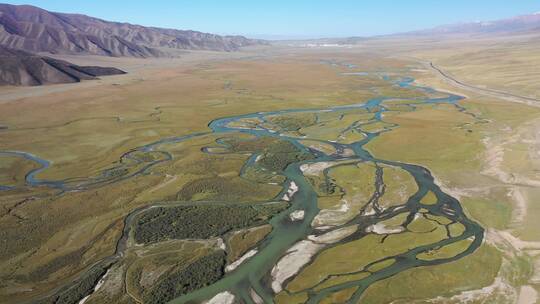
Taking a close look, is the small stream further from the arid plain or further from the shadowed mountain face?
the shadowed mountain face

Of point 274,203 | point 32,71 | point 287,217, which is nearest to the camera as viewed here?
point 287,217

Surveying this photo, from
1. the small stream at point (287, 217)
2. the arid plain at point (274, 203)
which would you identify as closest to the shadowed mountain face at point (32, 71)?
the arid plain at point (274, 203)

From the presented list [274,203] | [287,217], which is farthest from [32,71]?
[287,217]

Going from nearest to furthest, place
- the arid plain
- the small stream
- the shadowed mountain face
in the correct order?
1. the small stream
2. the arid plain
3. the shadowed mountain face

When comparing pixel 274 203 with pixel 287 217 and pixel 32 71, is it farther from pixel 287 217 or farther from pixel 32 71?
pixel 32 71

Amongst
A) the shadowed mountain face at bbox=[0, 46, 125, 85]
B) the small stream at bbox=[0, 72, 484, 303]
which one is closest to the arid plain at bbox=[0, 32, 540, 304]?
the small stream at bbox=[0, 72, 484, 303]

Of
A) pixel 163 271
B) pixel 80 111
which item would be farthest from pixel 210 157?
pixel 80 111
